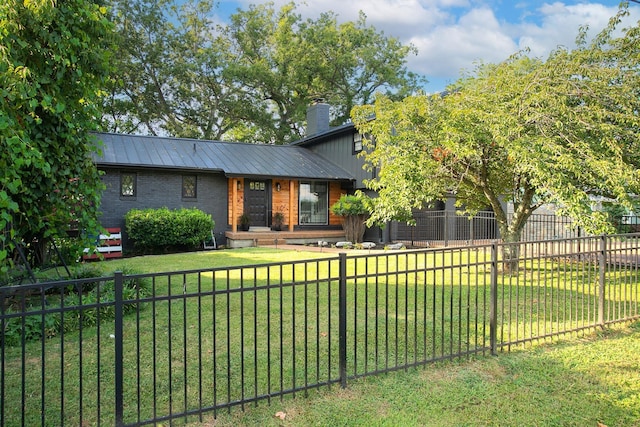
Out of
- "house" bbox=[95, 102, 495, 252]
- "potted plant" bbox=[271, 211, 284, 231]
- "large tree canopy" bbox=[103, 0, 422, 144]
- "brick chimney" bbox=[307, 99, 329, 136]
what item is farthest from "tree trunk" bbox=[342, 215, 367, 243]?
"large tree canopy" bbox=[103, 0, 422, 144]

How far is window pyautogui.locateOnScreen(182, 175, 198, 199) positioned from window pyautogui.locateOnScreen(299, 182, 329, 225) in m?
4.17

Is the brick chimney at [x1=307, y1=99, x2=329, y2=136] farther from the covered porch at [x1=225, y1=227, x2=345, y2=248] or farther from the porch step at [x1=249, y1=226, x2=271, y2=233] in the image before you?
the porch step at [x1=249, y1=226, x2=271, y2=233]

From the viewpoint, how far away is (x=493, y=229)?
16.9 m

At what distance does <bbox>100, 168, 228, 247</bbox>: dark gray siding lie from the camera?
13.8 m

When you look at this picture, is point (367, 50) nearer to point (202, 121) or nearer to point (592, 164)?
point (202, 121)

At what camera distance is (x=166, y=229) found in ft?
43.0

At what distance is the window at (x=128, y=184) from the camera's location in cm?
1408

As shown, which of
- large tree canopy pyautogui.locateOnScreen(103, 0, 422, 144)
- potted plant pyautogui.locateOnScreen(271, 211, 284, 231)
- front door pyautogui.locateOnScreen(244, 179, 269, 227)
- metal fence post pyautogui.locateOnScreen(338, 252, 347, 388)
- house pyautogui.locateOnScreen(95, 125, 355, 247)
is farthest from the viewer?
large tree canopy pyautogui.locateOnScreen(103, 0, 422, 144)

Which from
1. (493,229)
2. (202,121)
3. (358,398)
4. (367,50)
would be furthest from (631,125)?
(202,121)

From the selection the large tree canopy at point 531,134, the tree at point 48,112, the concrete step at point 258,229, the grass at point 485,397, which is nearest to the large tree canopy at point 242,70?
the concrete step at point 258,229

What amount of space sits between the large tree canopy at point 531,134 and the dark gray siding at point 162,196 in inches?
328

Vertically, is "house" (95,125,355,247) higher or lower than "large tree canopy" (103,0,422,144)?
lower

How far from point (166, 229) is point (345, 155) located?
7.91 meters

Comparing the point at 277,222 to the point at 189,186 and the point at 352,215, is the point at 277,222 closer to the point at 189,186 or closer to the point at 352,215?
the point at 352,215
